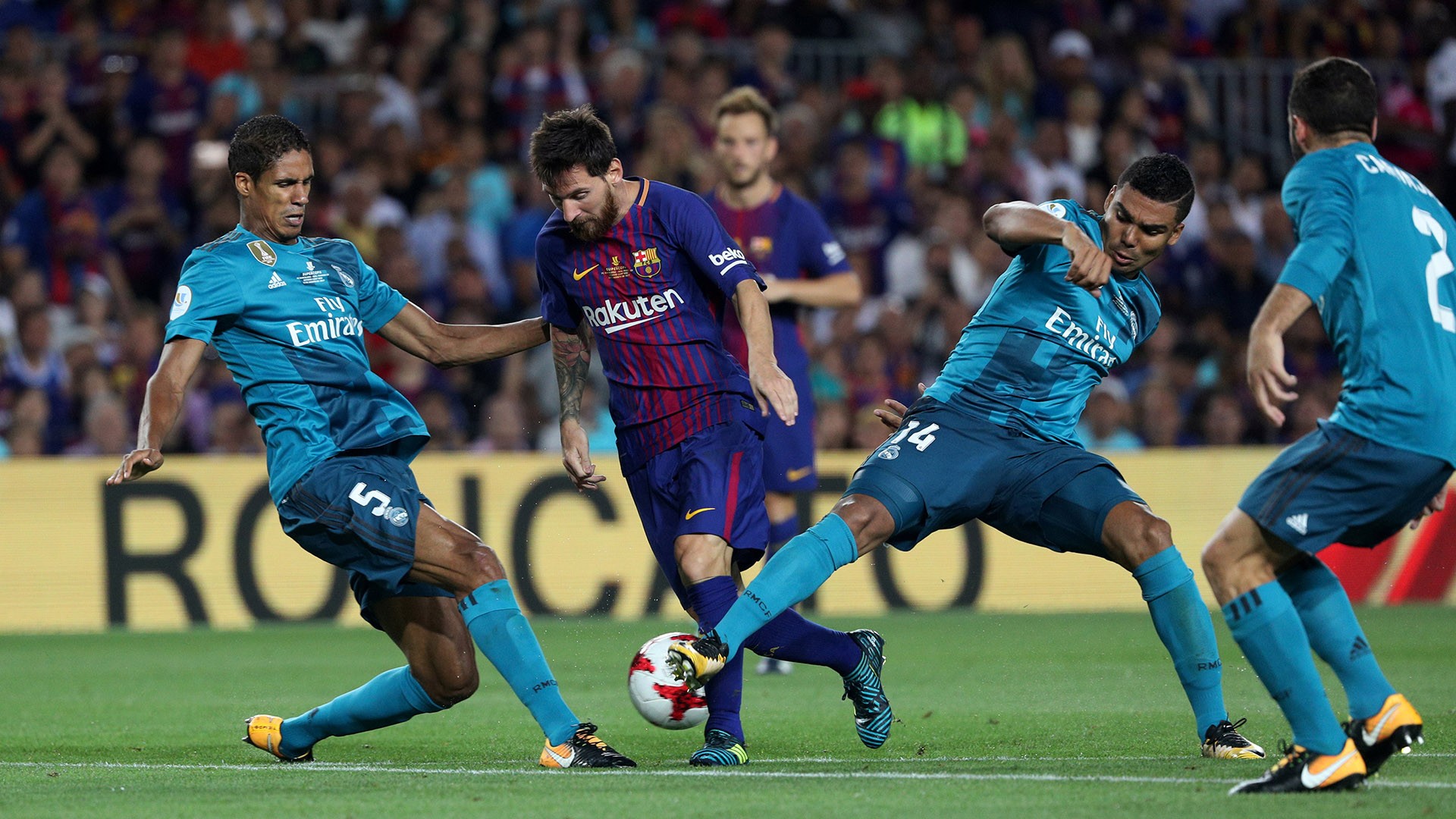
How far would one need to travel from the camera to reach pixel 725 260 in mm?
6355

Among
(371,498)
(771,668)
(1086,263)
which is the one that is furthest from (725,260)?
(771,668)

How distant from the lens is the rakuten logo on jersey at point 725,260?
6.34 meters

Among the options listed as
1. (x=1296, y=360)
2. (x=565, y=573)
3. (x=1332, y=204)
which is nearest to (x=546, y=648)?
(x=565, y=573)

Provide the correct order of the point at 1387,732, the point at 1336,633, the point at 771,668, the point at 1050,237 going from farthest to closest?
1. the point at 771,668
2. the point at 1050,237
3. the point at 1336,633
4. the point at 1387,732

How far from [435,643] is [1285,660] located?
9.34 feet

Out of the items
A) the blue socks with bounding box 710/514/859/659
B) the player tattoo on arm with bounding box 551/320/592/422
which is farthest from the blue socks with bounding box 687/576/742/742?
the player tattoo on arm with bounding box 551/320/592/422

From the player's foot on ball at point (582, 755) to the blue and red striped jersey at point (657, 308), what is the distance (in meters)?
1.05

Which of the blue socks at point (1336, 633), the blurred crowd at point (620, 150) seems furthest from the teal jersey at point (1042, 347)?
the blurred crowd at point (620, 150)

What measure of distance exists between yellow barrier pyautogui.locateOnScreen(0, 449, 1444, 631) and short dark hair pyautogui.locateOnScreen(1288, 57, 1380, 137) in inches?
299

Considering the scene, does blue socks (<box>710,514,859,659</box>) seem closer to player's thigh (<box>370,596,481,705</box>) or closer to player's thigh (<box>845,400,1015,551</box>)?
player's thigh (<box>845,400,1015,551</box>)

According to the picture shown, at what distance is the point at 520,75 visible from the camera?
16016 mm

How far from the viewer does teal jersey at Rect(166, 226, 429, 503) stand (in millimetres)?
6109

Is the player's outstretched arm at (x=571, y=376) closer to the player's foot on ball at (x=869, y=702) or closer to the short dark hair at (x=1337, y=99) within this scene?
the player's foot on ball at (x=869, y=702)

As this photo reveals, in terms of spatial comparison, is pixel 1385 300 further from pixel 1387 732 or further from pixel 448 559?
pixel 448 559
